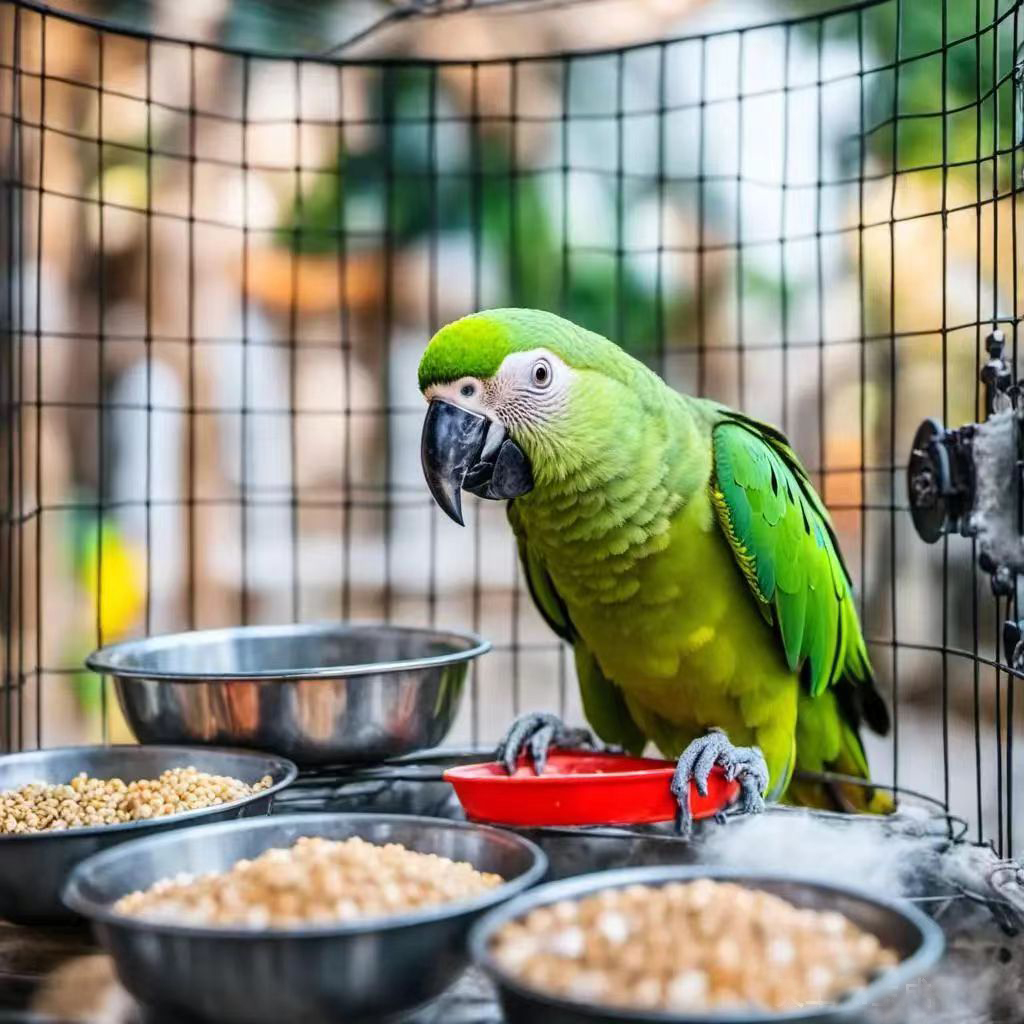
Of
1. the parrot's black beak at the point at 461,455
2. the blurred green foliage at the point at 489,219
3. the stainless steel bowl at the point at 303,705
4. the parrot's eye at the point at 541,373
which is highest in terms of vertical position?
the blurred green foliage at the point at 489,219

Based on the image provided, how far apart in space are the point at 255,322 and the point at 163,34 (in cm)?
263

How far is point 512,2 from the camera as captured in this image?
2.01 m

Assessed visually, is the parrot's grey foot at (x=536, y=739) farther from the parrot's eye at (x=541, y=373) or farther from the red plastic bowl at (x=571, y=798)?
the parrot's eye at (x=541, y=373)

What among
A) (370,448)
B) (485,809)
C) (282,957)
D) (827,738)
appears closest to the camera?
(282,957)

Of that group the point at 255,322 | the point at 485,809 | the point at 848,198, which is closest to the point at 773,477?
the point at 485,809

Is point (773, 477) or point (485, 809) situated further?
point (773, 477)

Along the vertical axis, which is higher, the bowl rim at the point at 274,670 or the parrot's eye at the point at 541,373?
the parrot's eye at the point at 541,373

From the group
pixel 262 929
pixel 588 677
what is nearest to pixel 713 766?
pixel 588 677

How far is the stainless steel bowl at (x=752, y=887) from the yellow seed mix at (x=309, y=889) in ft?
0.34

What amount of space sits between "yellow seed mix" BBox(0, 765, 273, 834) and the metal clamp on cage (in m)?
0.85

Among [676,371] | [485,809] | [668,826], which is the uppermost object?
[676,371]

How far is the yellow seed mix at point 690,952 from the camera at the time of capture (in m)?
0.85

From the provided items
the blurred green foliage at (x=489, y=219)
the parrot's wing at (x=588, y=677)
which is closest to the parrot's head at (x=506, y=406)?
the parrot's wing at (x=588, y=677)

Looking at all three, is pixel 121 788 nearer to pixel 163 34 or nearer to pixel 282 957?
pixel 282 957
